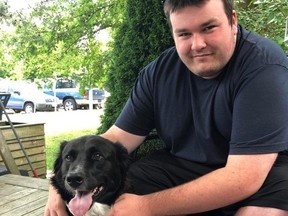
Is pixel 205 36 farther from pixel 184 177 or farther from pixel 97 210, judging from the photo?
pixel 97 210

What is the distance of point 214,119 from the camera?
1.84 meters

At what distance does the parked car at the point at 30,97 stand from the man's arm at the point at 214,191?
1814cm

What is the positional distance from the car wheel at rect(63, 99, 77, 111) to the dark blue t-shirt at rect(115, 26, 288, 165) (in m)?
19.4

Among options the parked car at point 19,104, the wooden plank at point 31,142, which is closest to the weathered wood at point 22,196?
the wooden plank at point 31,142

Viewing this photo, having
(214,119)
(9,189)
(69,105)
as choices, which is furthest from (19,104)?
(214,119)

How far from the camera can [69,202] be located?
1.88 metres

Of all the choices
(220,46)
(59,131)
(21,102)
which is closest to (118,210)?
(220,46)

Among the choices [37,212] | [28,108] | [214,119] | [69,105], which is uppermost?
[214,119]

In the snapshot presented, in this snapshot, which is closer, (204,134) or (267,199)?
(267,199)

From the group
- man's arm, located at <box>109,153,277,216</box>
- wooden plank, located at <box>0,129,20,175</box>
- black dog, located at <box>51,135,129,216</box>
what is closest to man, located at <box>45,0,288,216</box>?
man's arm, located at <box>109,153,277,216</box>

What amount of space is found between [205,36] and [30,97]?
18.8m

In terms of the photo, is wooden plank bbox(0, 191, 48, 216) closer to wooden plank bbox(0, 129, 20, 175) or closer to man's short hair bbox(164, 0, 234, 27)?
wooden plank bbox(0, 129, 20, 175)

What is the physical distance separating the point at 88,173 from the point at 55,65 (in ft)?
14.0

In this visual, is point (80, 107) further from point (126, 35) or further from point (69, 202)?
point (69, 202)
